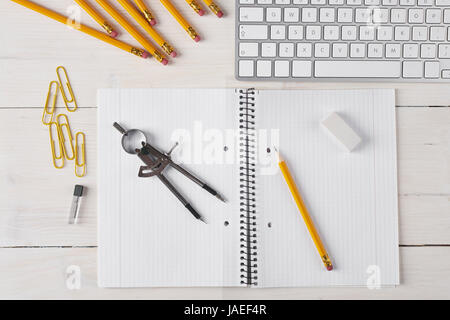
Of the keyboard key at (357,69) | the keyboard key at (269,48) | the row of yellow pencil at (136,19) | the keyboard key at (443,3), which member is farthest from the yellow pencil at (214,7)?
the keyboard key at (443,3)

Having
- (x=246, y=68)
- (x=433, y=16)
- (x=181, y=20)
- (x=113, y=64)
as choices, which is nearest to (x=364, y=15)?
(x=433, y=16)

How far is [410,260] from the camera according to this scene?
2.36 feet

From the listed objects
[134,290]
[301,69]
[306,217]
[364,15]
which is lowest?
[134,290]

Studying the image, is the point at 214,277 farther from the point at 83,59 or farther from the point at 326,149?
the point at 83,59

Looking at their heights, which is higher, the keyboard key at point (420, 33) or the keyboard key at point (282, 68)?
the keyboard key at point (420, 33)

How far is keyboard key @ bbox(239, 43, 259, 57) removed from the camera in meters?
0.71

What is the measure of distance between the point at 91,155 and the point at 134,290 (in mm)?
271

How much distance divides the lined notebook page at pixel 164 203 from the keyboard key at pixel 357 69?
18 cm

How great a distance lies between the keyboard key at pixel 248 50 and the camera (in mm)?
713

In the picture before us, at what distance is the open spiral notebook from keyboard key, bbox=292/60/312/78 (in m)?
0.04

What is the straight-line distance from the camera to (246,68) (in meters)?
0.71

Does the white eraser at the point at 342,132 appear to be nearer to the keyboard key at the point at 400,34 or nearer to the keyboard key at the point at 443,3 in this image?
the keyboard key at the point at 400,34

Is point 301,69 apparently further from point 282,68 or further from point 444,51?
point 444,51
